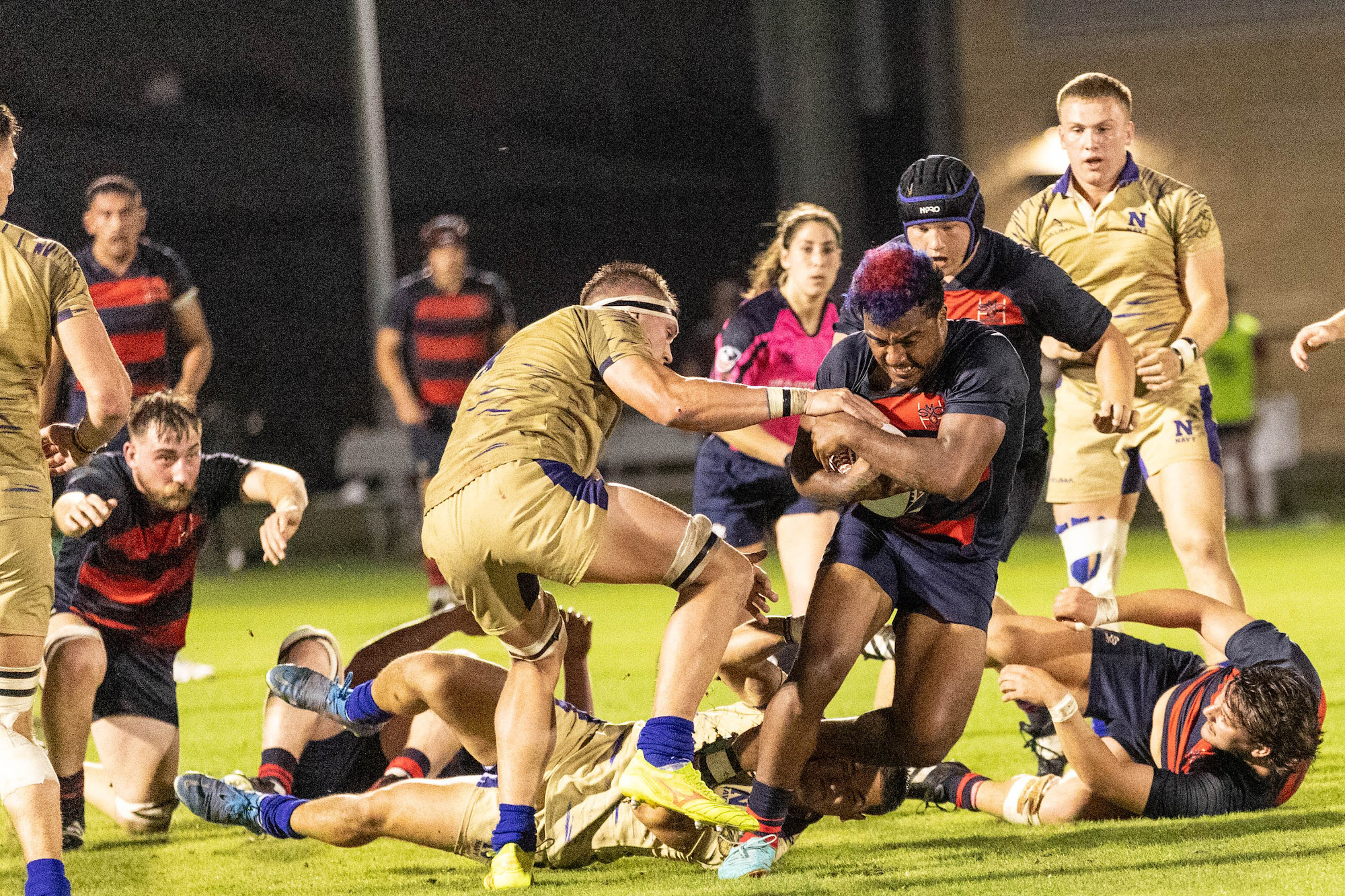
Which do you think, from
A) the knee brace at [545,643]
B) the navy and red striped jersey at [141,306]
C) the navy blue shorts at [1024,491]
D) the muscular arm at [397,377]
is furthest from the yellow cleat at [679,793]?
the muscular arm at [397,377]

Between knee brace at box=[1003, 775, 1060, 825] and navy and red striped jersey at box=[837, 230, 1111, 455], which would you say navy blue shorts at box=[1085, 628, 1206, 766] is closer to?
knee brace at box=[1003, 775, 1060, 825]

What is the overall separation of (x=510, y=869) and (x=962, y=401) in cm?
170

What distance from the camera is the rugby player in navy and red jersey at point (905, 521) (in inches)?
170

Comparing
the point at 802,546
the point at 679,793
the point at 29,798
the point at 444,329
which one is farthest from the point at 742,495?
the point at 444,329

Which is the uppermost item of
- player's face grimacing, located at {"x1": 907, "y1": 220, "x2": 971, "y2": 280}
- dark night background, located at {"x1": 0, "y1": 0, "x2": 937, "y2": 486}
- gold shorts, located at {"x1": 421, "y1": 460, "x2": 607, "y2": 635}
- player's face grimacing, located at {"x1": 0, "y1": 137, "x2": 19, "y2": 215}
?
dark night background, located at {"x1": 0, "y1": 0, "x2": 937, "y2": 486}

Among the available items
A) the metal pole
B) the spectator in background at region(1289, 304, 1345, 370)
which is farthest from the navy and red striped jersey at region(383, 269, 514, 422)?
the spectator in background at region(1289, 304, 1345, 370)

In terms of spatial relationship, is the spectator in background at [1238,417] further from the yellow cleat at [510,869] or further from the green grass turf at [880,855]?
the yellow cleat at [510,869]

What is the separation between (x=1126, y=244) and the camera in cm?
588

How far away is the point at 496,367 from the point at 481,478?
0.34 metres

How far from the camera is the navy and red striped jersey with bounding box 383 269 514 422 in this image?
34.2 ft

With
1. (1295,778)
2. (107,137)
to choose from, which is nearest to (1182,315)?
(1295,778)

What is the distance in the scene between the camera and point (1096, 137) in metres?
5.81

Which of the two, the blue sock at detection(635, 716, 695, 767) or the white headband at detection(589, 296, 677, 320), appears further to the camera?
the white headband at detection(589, 296, 677, 320)

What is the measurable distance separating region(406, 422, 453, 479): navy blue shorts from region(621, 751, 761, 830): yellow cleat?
20.5ft
